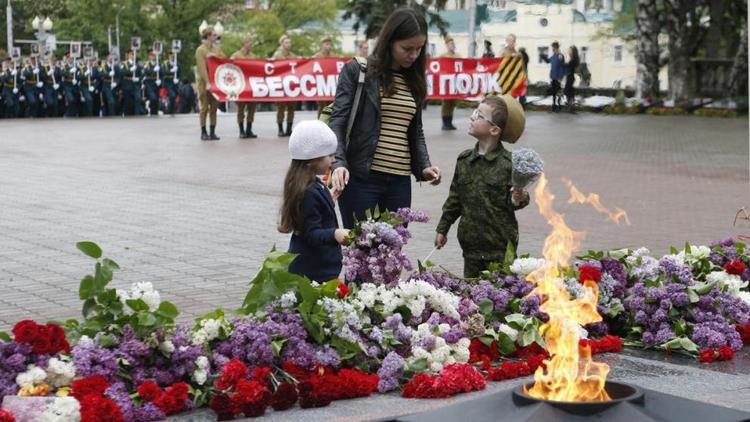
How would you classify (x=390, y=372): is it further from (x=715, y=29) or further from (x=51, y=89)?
(x=715, y=29)

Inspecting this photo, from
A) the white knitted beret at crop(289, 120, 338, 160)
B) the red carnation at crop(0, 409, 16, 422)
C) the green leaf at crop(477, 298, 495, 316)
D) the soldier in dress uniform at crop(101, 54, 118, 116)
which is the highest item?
the white knitted beret at crop(289, 120, 338, 160)

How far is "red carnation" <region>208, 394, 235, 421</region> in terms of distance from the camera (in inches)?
200

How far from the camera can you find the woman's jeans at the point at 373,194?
22.8 ft

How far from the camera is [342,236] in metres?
6.18

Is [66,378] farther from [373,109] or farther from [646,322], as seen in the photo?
[646,322]

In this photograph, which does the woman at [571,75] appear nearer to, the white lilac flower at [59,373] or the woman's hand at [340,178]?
the woman's hand at [340,178]

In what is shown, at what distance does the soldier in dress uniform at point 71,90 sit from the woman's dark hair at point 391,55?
3177 cm

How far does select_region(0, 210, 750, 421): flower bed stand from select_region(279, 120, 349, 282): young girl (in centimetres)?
21

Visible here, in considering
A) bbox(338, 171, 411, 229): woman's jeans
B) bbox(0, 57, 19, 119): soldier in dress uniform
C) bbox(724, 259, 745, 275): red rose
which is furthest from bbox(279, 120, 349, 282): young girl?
bbox(0, 57, 19, 119): soldier in dress uniform

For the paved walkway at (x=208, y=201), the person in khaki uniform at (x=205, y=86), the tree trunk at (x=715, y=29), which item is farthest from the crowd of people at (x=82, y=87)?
the tree trunk at (x=715, y=29)

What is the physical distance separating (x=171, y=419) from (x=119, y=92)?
34594 millimetres

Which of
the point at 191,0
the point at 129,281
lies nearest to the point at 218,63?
the point at 129,281

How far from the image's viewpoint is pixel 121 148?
878 inches

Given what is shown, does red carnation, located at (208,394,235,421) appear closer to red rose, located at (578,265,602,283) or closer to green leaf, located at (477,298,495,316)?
green leaf, located at (477,298,495,316)
